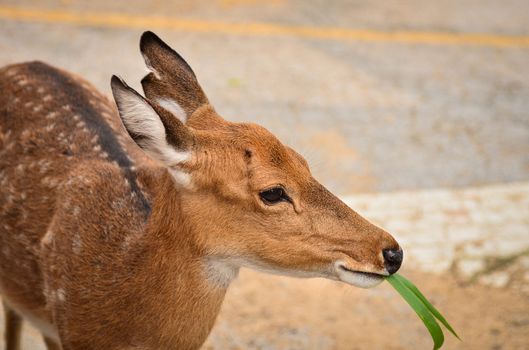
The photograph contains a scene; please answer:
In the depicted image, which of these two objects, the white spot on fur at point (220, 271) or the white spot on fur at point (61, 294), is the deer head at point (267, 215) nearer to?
the white spot on fur at point (220, 271)

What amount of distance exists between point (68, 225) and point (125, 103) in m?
0.99

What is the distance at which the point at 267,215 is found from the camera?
12.5 ft

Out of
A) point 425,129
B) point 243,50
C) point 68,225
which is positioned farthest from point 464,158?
point 68,225

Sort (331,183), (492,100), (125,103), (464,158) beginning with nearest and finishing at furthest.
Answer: (125,103) < (331,183) < (464,158) < (492,100)

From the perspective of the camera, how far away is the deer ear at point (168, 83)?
14.0 feet

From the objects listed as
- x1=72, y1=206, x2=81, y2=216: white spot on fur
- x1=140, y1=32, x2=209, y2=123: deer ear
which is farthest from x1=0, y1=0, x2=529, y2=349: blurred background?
x1=72, y1=206, x2=81, y2=216: white spot on fur

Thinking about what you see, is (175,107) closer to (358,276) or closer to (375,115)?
(358,276)

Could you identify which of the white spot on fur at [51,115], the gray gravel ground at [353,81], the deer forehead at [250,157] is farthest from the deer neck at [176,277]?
the gray gravel ground at [353,81]

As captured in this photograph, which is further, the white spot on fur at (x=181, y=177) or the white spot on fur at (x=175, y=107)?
the white spot on fur at (x=175, y=107)

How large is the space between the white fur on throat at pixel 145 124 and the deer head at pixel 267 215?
0.11 meters

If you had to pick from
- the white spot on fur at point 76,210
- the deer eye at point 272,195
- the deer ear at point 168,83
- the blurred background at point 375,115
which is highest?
the deer ear at point 168,83

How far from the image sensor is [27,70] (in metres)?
4.94

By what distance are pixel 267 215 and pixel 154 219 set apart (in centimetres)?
58

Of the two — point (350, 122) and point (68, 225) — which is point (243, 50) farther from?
point (68, 225)
